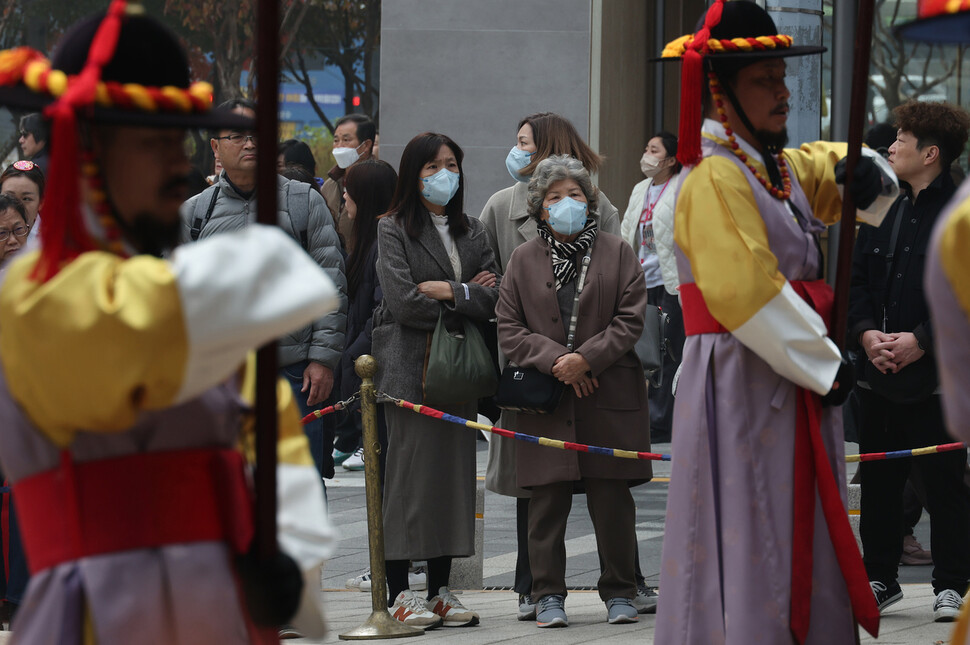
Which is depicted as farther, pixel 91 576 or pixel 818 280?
pixel 818 280

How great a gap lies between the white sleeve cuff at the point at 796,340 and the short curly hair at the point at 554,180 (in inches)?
92.3

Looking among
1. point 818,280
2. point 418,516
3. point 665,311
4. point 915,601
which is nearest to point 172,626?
point 818,280

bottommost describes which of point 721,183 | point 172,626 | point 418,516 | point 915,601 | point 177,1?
point 915,601

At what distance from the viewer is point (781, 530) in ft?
14.4

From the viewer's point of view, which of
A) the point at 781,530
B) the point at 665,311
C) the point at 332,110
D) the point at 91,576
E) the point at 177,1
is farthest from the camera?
the point at 332,110

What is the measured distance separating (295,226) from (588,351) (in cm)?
138

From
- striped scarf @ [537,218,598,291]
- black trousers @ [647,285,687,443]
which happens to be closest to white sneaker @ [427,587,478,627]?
striped scarf @ [537,218,598,291]

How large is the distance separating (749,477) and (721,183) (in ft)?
2.85

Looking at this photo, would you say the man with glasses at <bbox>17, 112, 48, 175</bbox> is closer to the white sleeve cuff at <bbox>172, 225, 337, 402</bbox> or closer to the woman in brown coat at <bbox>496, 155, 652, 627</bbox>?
the woman in brown coat at <bbox>496, 155, 652, 627</bbox>

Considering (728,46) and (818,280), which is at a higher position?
(728,46)

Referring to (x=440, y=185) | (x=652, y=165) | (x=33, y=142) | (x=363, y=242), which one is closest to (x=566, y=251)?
(x=440, y=185)

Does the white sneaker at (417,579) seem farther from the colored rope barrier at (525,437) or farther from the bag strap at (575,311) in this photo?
the bag strap at (575,311)

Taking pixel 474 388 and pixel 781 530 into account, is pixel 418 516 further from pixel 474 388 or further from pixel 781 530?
pixel 781 530

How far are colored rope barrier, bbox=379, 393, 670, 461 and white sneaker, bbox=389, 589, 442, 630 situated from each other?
77 centimetres
